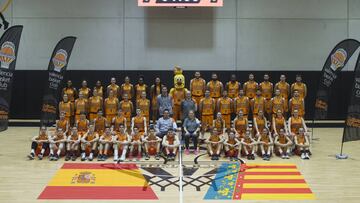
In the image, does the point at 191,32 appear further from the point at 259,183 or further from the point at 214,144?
the point at 259,183

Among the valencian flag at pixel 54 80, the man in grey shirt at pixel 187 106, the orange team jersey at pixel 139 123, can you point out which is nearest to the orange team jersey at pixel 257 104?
the man in grey shirt at pixel 187 106

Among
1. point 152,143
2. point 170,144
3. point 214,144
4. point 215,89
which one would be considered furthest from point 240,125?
point 152,143

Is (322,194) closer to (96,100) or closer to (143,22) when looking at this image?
(96,100)

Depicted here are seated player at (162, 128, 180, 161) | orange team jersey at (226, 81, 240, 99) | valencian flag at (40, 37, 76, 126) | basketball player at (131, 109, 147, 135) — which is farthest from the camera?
orange team jersey at (226, 81, 240, 99)

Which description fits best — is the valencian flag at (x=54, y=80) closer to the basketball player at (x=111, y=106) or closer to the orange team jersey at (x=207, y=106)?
the basketball player at (x=111, y=106)

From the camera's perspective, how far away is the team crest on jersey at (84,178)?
12625 mm

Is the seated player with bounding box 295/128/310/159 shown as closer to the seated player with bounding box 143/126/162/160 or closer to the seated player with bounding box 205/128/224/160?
the seated player with bounding box 205/128/224/160

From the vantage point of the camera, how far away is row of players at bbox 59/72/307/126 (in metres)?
17.4

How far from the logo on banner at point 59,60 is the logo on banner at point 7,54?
7.88ft

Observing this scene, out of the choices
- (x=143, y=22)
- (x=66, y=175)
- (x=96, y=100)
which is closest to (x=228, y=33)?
(x=143, y=22)

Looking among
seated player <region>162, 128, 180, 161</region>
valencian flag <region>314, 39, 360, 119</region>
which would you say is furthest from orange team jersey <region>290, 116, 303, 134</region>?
seated player <region>162, 128, 180, 161</region>

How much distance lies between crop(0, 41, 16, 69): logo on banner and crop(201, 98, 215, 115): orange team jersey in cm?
645

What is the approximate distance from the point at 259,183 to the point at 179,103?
6.33 meters

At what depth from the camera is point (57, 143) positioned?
15.4m
